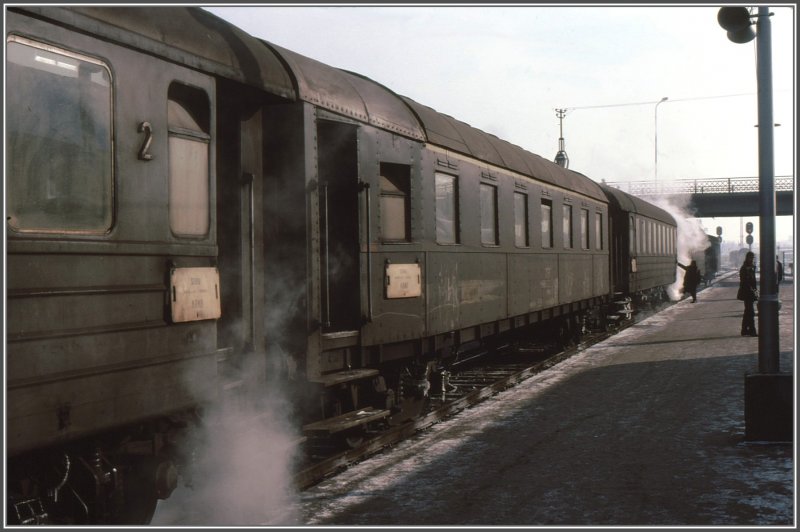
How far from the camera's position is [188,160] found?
5.21 metres

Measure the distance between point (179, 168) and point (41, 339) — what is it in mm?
1562

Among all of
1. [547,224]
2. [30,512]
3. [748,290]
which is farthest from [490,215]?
[748,290]

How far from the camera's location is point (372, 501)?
5.83m

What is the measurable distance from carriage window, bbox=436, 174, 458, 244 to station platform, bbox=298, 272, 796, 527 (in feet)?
6.79

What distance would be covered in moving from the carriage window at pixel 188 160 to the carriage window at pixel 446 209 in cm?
402

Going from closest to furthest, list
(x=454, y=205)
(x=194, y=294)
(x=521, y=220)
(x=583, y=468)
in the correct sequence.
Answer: (x=194, y=294) → (x=583, y=468) → (x=454, y=205) → (x=521, y=220)

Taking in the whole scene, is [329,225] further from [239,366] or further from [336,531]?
[336,531]

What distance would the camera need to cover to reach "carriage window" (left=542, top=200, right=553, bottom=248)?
543 inches

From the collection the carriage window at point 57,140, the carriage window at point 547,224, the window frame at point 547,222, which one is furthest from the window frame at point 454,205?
the carriage window at point 57,140

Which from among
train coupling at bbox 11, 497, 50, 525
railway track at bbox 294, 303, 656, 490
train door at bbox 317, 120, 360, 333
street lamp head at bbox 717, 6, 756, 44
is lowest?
railway track at bbox 294, 303, 656, 490

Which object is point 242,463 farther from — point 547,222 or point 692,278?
point 692,278

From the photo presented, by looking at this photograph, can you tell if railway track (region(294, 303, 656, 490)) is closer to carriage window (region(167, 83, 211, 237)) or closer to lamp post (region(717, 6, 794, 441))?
carriage window (region(167, 83, 211, 237))

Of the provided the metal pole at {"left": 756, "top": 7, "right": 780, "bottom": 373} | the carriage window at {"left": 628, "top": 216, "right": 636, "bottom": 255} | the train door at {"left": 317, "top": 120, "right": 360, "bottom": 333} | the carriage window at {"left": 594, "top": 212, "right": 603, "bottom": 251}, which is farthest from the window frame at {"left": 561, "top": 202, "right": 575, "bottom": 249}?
the train door at {"left": 317, "top": 120, "right": 360, "bottom": 333}

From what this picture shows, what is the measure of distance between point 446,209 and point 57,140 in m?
5.65
